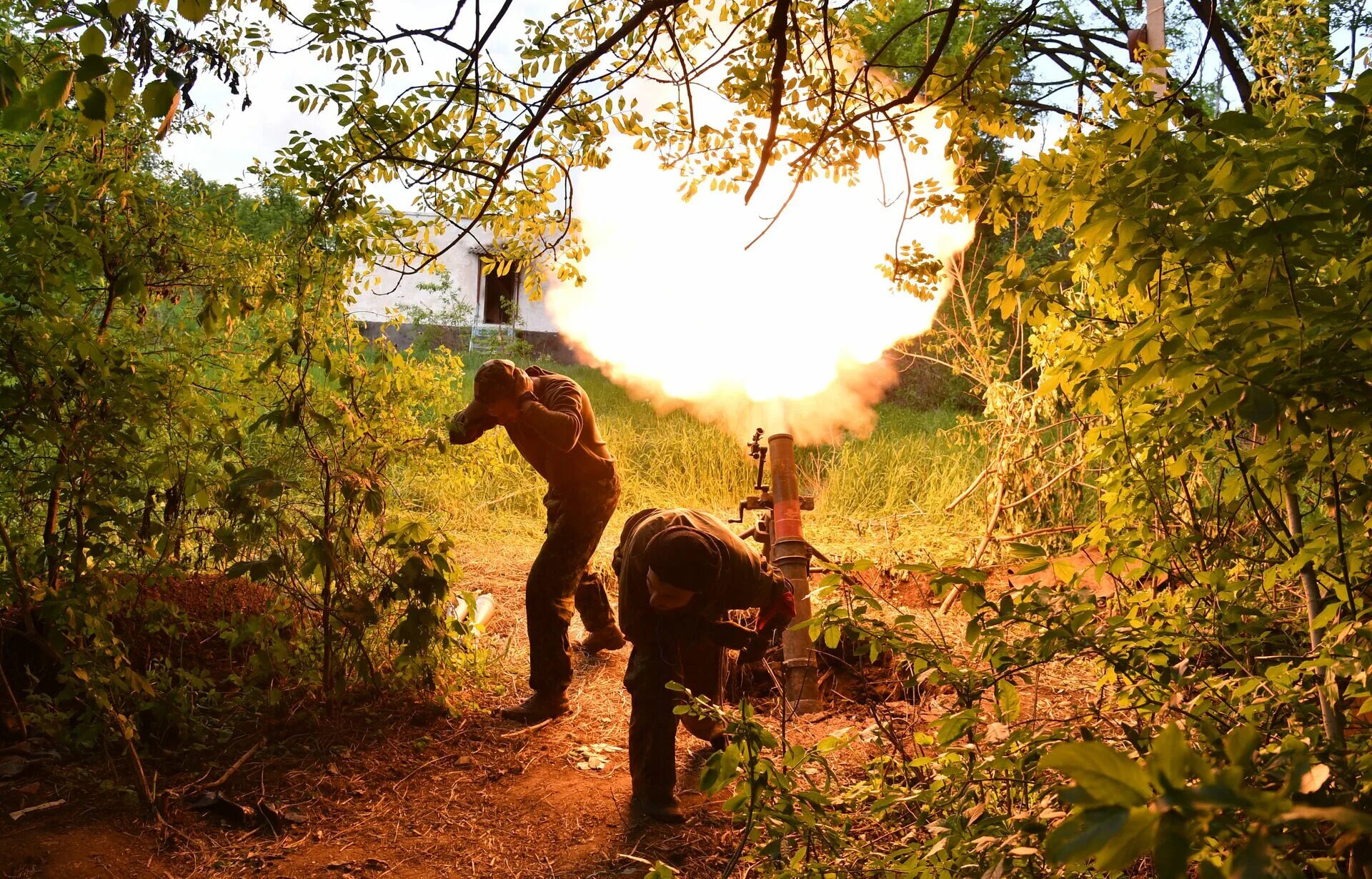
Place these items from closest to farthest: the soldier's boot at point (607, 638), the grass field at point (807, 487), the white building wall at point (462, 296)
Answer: the soldier's boot at point (607, 638), the grass field at point (807, 487), the white building wall at point (462, 296)

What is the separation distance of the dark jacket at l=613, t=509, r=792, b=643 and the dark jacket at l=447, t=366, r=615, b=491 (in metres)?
1.04

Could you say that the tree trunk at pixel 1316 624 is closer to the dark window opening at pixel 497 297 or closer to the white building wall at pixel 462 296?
the dark window opening at pixel 497 297

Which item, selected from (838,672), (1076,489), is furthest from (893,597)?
(1076,489)

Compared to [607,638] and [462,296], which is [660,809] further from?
[462,296]

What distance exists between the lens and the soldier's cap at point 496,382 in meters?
4.95

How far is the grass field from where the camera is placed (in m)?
8.78

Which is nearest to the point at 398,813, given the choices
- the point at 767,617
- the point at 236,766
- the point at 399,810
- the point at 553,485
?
the point at 399,810

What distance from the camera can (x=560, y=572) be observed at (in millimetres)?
5191

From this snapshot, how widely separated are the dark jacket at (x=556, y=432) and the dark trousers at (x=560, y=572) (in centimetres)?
8

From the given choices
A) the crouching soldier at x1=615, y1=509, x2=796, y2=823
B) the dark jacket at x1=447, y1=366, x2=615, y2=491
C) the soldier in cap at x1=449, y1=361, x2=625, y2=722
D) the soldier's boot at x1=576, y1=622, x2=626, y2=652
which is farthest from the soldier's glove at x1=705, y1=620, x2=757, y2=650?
the soldier's boot at x1=576, y1=622, x2=626, y2=652

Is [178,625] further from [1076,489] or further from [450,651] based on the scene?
[1076,489]

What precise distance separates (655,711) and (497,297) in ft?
43.9

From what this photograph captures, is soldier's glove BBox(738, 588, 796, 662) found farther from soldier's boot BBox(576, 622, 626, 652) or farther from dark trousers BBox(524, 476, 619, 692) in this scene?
soldier's boot BBox(576, 622, 626, 652)

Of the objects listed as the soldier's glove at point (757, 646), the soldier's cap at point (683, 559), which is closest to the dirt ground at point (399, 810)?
the soldier's glove at point (757, 646)
